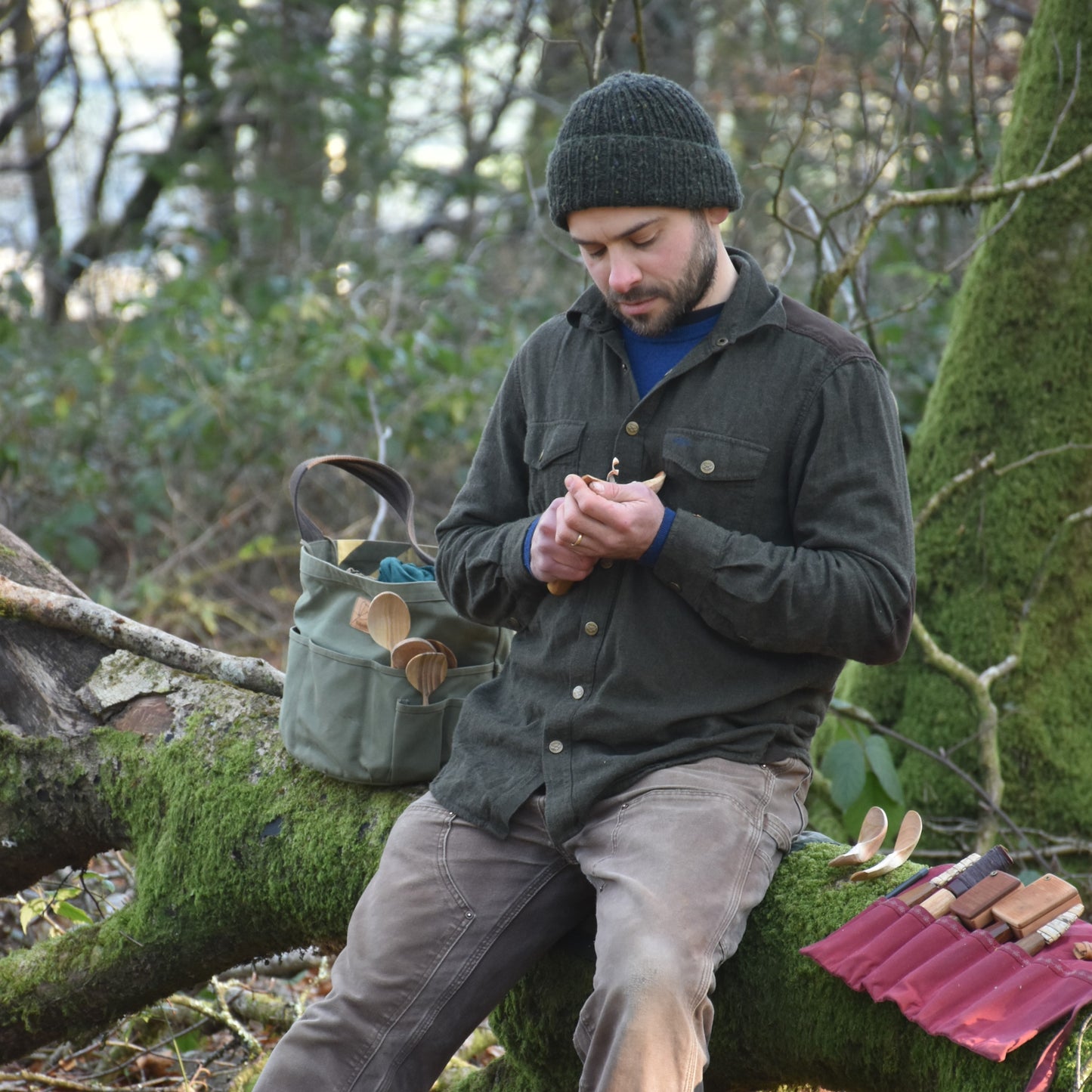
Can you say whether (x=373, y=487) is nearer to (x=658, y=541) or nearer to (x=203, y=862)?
(x=203, y=862)

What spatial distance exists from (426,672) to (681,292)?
96cm

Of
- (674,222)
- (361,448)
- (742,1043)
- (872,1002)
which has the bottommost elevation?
(361,448)

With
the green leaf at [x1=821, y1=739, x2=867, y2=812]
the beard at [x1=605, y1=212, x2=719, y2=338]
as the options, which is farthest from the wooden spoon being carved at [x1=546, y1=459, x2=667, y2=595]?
the green leaf at [x1=821, y1=739, x2=867, y2=812]

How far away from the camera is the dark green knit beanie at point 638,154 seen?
2160 mm

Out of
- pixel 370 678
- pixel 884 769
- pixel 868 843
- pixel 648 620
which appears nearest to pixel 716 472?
pixel 648 620

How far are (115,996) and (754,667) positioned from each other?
67.1 inches

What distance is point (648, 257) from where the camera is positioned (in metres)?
2.21

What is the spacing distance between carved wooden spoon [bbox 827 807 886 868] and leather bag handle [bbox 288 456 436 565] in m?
1.14

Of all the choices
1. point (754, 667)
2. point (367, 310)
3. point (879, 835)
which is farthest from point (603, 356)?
point (367, 310)

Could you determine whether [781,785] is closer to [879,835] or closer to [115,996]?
[879,835]

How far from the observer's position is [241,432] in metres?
7.35

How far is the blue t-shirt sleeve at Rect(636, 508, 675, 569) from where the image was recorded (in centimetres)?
209

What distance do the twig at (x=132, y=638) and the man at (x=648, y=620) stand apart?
0.86 m

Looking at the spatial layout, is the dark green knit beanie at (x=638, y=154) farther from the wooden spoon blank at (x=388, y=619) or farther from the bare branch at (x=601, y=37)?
the bare branch at (x=601, y=37)
